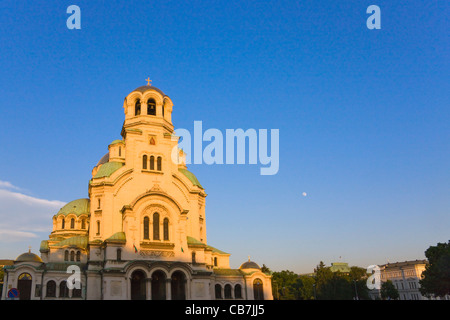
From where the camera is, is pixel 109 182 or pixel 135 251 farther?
pixel 109 182

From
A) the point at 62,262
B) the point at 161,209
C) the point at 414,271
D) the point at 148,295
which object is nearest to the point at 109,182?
the point at 161,209

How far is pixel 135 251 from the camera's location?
37375 mm

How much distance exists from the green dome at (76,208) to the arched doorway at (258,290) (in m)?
22.8

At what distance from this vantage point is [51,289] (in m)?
36.6

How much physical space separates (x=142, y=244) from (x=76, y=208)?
17.3 meters

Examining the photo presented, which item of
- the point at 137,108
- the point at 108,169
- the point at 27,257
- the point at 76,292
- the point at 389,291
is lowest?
the point at 389,291

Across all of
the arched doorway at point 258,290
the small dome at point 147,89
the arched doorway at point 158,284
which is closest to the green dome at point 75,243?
the arched doorway at point 158,284

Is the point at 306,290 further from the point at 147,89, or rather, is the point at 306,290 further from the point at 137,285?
the point at 147,89

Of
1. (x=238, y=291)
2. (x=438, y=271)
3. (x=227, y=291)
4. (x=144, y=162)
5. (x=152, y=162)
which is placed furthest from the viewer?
(x=438, y=271)

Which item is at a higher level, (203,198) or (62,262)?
(203,198)

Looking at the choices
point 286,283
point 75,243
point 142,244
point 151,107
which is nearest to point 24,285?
point 75,243

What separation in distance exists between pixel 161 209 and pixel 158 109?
39.4ft
